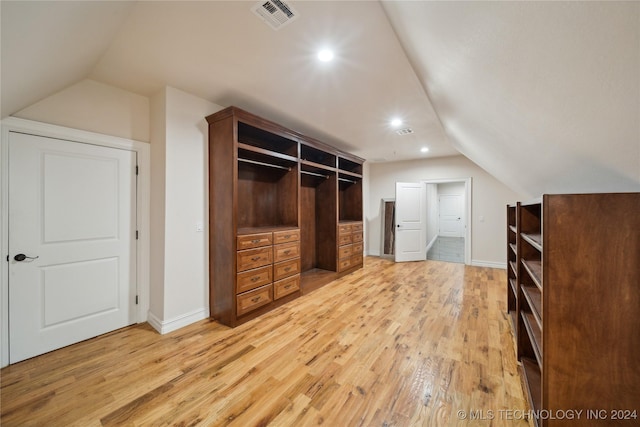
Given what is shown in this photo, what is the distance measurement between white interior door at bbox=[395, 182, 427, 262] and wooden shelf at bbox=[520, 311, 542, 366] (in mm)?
3749

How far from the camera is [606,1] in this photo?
517mm

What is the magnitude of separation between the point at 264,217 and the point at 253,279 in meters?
1.08

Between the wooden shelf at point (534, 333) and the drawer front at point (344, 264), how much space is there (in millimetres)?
2744

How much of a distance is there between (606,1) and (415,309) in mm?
3050

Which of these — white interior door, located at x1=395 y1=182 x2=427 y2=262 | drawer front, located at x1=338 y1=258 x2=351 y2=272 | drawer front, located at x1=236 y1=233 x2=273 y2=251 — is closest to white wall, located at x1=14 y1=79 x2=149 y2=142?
drawer front, located at x1=236 y1=233 x2=273 y2=251

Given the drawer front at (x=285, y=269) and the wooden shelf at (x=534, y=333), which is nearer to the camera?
the wooden shelf at (x=534, y=333)

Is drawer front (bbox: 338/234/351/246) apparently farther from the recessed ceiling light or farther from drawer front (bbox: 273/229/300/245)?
the recessed ceiling light

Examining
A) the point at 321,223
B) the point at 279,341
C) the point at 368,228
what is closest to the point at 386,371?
the point at 279,341

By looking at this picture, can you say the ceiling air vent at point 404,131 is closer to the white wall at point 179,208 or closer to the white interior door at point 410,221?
the white interior door at point 410,221

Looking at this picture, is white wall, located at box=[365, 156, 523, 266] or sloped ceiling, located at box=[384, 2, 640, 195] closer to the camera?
sloped ceiling, located at box=[384, 2, 640, 195]

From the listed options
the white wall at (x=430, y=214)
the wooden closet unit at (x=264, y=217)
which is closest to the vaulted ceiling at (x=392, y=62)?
the wooden closet unit at (x=264, y=217)

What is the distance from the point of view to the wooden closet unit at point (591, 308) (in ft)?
3.33

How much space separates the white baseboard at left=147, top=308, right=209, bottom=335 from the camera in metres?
2.42

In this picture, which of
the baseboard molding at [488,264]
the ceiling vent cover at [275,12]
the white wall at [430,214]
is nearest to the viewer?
the ceiling vent cover at [275,12]
